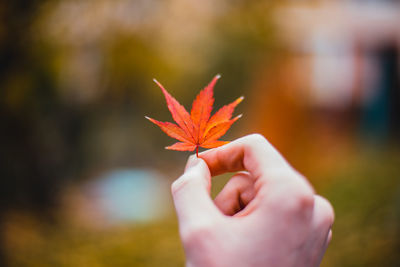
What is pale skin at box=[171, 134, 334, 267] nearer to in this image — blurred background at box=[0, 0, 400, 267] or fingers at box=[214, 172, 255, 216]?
fingers at box=[214, 172, 255, 216]

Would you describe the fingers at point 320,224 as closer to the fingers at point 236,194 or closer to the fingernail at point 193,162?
the fingers at point 236,194

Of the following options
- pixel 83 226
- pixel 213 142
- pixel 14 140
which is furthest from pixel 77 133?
pixel 213 142

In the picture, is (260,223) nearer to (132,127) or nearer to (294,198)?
(294,198)

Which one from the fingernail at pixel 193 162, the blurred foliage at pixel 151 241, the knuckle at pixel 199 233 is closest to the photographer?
the knuckle at pixel 199 233

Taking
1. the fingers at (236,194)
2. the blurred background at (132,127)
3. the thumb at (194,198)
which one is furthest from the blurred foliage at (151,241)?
the thumb at (194,198)

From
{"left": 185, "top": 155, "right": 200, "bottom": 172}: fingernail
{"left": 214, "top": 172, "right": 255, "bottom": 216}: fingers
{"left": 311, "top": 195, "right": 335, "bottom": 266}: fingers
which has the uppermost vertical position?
{"left": 185, "top": 155, "right": 200, "bottom": 172}: fingernail

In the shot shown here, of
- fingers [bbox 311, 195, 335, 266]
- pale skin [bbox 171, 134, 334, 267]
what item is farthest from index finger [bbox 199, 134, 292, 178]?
fingers [bbox 311, 195, 335, 266]

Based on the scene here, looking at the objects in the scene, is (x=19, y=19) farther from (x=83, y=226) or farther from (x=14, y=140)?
(x=83, y=226)

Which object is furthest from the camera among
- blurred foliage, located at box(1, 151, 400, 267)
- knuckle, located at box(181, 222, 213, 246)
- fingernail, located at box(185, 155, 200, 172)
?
blurred foliage, located at box(1, 151, 400, 267)
